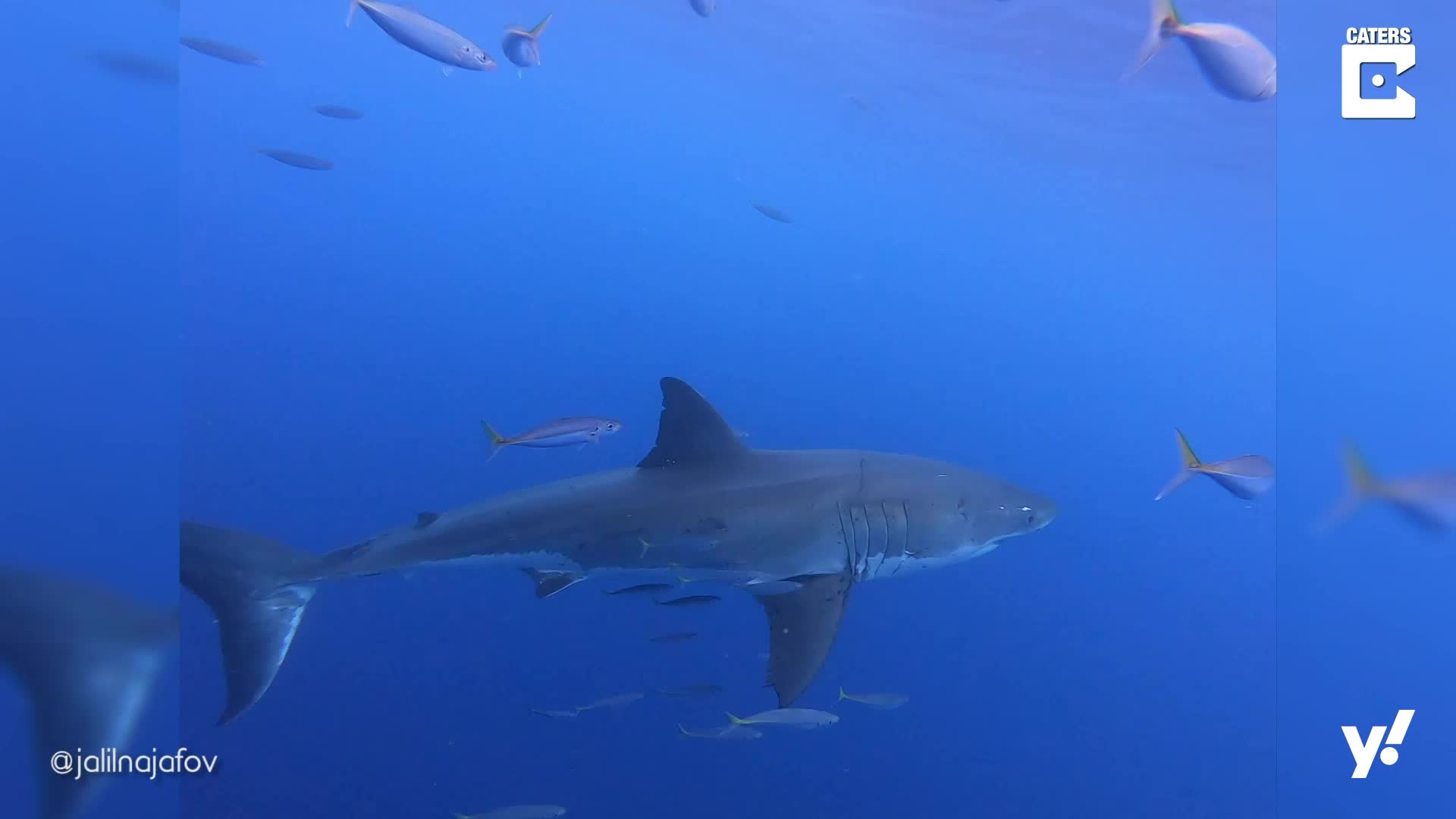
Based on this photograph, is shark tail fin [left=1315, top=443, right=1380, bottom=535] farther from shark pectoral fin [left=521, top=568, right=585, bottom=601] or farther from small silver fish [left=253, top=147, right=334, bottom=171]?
small silver fish [left=253, top=147, right=334, bottom=171]

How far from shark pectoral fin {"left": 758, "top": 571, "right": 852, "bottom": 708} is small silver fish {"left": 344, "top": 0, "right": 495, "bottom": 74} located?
6.72 ft

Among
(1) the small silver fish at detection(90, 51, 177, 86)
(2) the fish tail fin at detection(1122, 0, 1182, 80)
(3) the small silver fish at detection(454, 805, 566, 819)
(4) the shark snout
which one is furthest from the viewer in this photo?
(1) the small silver fish at detection(90, 51, 177, 86)

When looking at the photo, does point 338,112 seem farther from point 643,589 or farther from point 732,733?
point 732,733

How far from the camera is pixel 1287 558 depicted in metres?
3.13

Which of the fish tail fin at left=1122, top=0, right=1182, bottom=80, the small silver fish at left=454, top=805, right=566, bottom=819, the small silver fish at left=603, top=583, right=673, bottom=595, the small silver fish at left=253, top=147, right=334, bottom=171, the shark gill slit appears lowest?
the small silver fish at left=454, top=805, right=566, bottom=819

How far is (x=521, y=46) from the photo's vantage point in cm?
271

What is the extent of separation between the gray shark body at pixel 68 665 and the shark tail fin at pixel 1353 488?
190 inches

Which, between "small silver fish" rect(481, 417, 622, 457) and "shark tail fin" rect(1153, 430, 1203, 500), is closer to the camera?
"small silver fish" rect(481, 417, 622, 457)

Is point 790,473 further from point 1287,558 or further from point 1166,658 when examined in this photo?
point 1166,658

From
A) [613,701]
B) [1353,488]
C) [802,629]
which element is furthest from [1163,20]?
[613,701]

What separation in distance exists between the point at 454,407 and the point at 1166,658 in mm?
4289

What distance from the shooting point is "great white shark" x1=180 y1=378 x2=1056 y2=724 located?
2299 millimetres

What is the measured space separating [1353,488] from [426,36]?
4.00 metres

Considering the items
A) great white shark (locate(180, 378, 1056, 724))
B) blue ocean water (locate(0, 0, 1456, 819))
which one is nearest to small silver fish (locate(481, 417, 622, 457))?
great white shark (locate(180, 378, 1056, 724))
